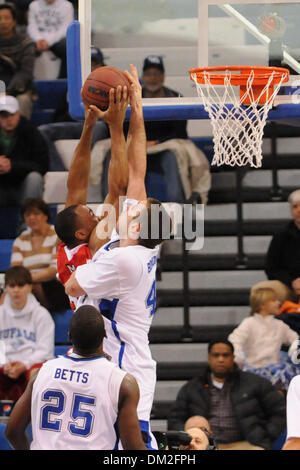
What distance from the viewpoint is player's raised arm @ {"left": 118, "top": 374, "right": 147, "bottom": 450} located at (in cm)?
431

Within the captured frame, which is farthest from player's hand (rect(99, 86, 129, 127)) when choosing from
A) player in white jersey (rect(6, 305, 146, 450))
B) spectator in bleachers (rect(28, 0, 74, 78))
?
spectator in bleachers (rect(28, 0, 74, 78))

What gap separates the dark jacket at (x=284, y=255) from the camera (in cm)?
801

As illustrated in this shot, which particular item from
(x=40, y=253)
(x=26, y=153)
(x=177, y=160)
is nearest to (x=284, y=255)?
(x=177, y=160)

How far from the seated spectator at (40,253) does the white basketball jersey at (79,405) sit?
378cm

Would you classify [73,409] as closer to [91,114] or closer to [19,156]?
[91,114]

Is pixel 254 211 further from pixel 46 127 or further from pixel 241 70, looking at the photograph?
pixel 241 70

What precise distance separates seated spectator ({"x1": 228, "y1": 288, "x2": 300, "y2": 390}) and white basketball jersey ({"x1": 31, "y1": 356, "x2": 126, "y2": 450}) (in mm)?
3206

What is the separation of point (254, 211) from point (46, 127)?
80.4 inches

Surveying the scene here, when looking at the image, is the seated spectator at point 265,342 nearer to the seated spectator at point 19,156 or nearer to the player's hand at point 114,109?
the seated spectator at point 19,156

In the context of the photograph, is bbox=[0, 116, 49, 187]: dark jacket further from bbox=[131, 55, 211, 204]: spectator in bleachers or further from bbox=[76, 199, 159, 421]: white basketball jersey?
bbox=[76, 199, 159, 421]: white basketball jersey
